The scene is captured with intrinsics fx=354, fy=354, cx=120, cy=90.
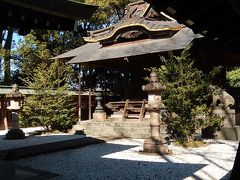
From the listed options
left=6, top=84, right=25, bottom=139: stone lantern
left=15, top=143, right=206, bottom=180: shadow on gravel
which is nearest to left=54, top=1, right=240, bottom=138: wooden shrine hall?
left=6, top=84, right=25, bottom=139: stone lantern

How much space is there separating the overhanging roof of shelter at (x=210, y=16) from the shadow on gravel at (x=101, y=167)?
11.2 ft

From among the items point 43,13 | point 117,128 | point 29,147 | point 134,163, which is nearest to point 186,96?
point 134,163

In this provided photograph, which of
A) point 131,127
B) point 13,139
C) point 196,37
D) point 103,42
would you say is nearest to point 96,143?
point 131,127

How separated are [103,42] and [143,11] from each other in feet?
10.0

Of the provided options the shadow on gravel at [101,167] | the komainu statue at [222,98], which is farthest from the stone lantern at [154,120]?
the komainu statue at [222,98]

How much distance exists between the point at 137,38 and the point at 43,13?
41.7ft

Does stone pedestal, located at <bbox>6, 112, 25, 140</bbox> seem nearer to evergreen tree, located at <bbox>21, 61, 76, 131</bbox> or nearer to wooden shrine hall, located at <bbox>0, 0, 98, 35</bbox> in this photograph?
evergreen tree, located at <bbox>21, 61, 76, 131</bbox>

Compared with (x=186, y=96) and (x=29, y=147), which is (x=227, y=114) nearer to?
(x=186, y=96)

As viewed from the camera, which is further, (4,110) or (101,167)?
(4,110)

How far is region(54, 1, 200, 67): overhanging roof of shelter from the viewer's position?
580 inches

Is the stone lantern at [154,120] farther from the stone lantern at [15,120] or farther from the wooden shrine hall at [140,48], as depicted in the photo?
the stone lantern at [15,120]

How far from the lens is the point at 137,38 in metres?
17.5

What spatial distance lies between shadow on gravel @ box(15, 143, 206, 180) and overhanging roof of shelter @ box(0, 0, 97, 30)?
3083mm

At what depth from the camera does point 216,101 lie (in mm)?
12680
